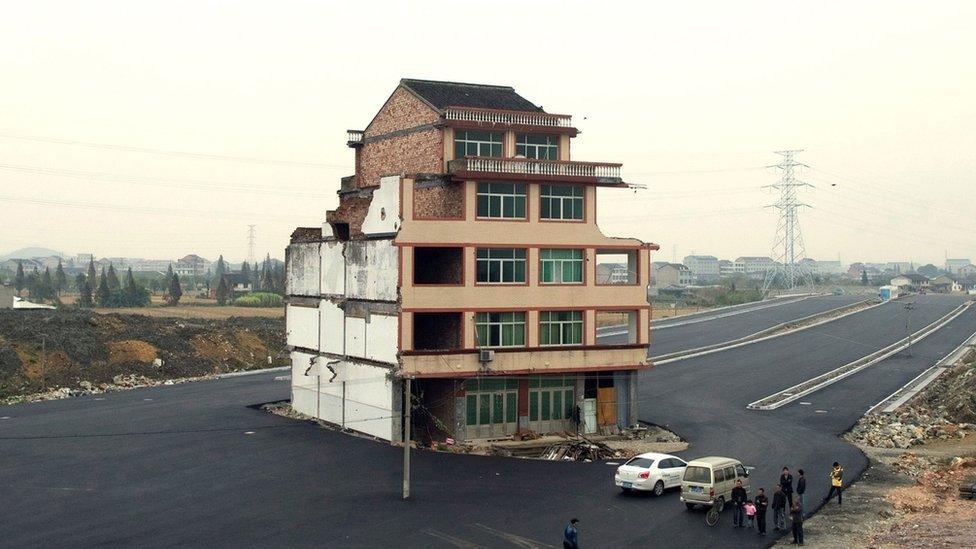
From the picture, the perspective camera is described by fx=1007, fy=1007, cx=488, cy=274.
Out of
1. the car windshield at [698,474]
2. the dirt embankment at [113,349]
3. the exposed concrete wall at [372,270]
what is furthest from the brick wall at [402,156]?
the dirt embankment at [113,349]

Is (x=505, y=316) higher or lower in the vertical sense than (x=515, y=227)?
lower

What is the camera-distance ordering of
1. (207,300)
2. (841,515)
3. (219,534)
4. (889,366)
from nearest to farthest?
(219,534), (841,515), (889,366), (207,300)

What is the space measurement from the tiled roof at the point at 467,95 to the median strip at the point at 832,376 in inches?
968

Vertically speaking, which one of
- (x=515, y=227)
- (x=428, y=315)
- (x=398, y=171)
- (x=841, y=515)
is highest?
(x=398, y=171)

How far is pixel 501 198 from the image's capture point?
174 feet

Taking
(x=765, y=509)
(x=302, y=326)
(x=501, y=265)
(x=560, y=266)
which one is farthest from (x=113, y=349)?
(x=765, y=509)

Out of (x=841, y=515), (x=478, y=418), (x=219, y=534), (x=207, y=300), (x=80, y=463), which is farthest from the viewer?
(x=207, y=300)

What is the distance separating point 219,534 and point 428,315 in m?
23.5

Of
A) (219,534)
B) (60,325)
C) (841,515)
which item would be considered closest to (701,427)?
(841,515)

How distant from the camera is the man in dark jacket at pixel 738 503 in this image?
1375 inches

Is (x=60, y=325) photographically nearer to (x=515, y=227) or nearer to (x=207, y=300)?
(x=515, y=227)

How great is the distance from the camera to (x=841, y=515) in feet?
121

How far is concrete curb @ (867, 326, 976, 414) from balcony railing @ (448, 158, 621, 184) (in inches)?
937

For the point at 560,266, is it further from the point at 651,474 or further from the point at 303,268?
the point at 303,268
